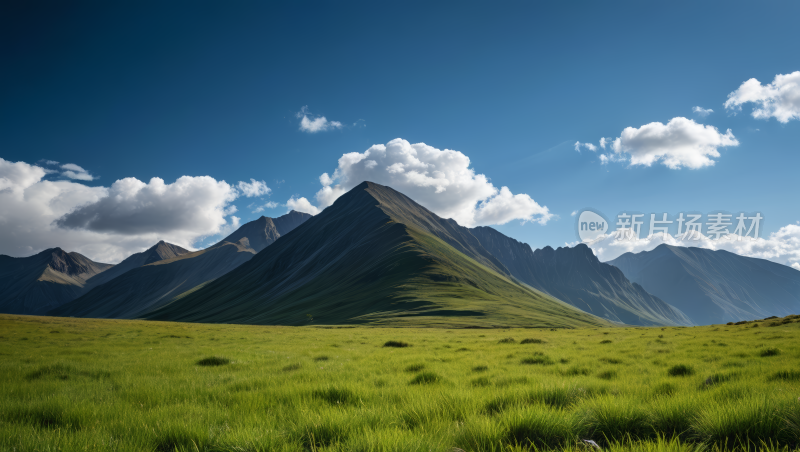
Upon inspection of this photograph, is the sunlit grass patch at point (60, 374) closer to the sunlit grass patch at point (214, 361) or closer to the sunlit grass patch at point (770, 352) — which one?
the sunlit grass patch at point (214, 361)

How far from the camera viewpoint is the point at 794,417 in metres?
3.76

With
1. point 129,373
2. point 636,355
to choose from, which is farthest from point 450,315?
point 129,373

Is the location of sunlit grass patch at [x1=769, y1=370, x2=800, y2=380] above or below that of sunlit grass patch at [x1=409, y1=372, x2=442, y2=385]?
above

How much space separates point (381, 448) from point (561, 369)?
9427 mm

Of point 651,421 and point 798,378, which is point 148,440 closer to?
point 651,421

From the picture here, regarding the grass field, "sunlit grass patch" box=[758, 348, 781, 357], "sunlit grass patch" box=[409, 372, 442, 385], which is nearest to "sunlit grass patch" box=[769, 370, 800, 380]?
the grass field

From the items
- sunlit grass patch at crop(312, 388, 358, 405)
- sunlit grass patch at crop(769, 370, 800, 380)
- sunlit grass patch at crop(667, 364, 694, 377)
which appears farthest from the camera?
sunlit grass patch at crop(667, 364, 694, 377)

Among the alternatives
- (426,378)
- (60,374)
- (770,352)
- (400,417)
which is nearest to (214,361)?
(60,374)

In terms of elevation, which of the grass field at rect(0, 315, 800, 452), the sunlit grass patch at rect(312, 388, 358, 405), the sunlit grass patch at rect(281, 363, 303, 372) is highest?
the grass field at rect(0, 315, 800, 452)

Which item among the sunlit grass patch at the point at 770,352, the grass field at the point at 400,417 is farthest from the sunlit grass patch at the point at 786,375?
the sunlit grass patch at the point at 770,352

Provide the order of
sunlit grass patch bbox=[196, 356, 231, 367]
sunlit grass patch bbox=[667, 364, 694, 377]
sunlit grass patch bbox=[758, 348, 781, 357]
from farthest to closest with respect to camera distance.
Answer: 1. sunlit grass patch bbox=[758, 348, 781, 357]
2. sunlit grass patch bbox=[196, 356, 231, 367]
3. sunlit grass patch bbox=[667, 364, 694, 377]

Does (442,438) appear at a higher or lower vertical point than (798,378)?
higher

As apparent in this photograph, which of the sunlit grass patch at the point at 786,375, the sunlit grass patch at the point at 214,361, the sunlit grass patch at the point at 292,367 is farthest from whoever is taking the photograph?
the sunlit grass patch at the point at 214,361

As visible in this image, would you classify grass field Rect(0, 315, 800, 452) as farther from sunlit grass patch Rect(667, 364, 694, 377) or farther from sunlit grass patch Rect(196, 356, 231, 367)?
sunlit grass patch Rect(196, 356, 231, 367)
